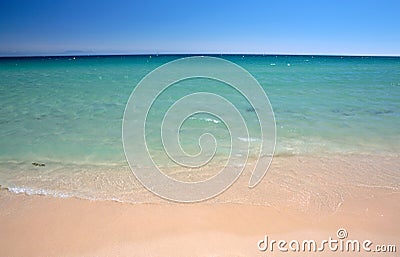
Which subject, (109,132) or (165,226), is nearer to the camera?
Result: (165,226)

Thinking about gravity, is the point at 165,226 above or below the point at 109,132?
below

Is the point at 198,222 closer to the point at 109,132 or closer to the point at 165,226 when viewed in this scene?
the point at 165,226

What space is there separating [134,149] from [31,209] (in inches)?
102

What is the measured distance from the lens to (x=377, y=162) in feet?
17.1

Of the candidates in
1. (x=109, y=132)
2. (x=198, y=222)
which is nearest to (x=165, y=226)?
(x=198, y=222)

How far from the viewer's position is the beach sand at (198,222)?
2.95m

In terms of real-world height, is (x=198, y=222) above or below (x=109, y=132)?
below

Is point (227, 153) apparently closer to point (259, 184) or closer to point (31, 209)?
point (259, 184)

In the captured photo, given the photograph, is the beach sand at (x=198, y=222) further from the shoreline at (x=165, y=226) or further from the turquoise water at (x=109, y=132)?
the turquoise water at (x=109, y=132)

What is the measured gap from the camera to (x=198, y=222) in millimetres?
3383

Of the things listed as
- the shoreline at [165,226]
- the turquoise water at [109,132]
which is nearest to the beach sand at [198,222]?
the shoreline at [165,226]

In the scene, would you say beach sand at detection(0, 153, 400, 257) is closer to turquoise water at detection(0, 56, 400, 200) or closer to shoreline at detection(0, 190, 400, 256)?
shoreline at detection(0, 190, 400, 256)

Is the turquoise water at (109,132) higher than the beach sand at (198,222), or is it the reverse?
the turquoise water at (109,132)

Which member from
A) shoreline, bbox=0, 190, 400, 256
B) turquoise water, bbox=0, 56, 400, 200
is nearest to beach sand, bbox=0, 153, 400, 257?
shoreline, bbox=0, 190, 400, 256
